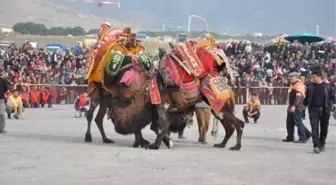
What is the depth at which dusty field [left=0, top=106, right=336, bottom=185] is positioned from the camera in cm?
1205

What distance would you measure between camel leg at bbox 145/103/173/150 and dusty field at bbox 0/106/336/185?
22 cm

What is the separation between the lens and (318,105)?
16.5 metres

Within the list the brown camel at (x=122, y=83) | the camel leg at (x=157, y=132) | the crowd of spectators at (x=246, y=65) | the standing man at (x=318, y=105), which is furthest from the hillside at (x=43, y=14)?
the standing man at (x=318, y=105)

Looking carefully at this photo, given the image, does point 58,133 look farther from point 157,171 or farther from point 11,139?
point 157,171

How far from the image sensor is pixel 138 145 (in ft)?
55.5

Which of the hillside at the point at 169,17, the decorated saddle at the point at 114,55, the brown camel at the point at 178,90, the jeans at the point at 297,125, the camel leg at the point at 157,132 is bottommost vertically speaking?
the hillside at the point at 169,17

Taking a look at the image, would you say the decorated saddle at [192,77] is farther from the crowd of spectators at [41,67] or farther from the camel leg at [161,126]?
the crowd of spectators at [41,67]

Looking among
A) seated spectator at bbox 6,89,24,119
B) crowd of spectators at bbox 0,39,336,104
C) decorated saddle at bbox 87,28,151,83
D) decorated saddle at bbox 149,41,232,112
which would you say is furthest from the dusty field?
crowd of spectators at bbox 0,39,336,104

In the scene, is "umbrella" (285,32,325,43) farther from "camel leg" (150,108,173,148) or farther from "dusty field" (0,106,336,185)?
"camel leg" (150,108,173,148)

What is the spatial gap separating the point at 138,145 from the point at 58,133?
13.9 feet

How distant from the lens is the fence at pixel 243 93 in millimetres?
37562

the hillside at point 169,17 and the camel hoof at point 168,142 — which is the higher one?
the camel hoof at point 168,142

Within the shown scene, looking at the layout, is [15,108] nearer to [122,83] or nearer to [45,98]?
[45,98]

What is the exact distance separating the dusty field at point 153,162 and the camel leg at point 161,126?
22 centimetres
